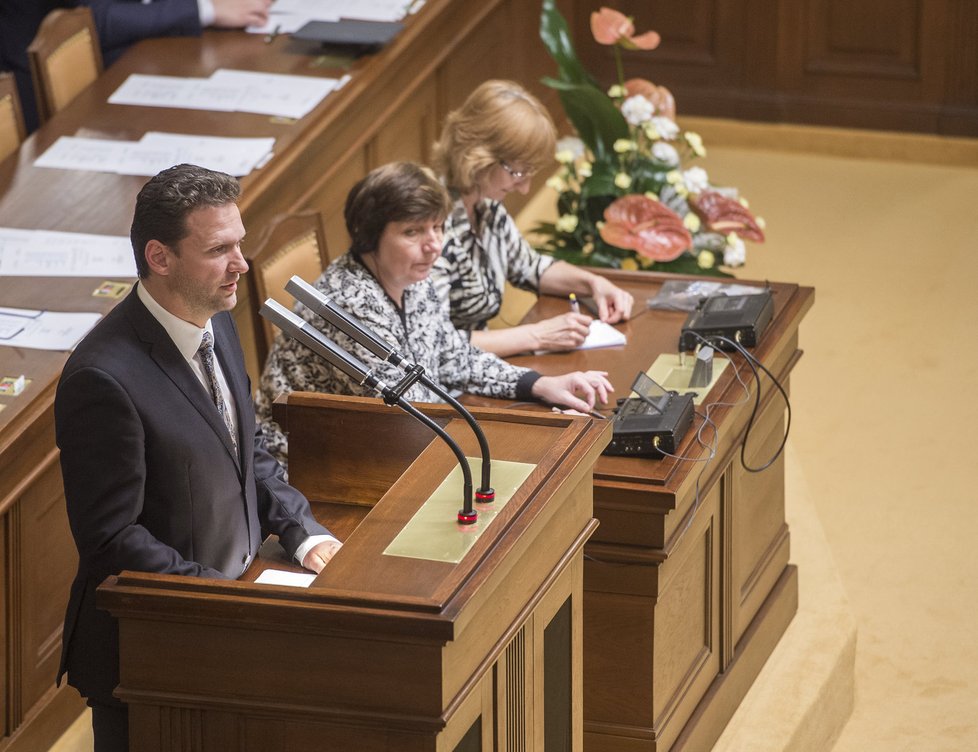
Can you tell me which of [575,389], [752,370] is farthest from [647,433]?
[752,370]

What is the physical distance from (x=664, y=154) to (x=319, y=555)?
8.85 feet

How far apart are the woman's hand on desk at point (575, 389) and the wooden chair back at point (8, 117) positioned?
204 centimetres

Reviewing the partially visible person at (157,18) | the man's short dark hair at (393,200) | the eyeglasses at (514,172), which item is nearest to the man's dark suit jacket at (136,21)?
the partially visible person at (157,18)

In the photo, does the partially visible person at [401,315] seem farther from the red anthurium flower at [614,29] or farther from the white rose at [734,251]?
the red anthurium flower at [614,29]

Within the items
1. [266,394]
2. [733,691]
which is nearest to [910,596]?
[733,691]

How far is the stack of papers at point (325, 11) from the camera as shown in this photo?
18.9 feet

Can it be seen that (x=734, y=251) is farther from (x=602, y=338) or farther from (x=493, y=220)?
(x=602, y=338)

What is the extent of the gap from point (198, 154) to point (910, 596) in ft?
7.69

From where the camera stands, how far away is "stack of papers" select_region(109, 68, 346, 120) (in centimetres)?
514

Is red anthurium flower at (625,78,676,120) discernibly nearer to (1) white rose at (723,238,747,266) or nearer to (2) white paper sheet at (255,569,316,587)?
(1) white rose at (723,238,747,266)

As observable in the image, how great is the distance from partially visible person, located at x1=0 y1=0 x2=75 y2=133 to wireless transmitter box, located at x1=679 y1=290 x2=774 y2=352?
277 centimetres

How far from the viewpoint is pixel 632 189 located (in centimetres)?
515

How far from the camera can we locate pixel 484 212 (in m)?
4.21

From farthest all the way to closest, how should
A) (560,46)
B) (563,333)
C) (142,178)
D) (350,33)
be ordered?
1. (350,33)
2. (560,46)
3. (142,178)
4. (563,333)
